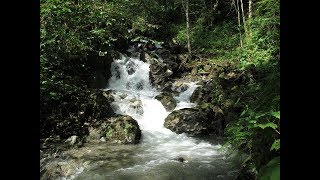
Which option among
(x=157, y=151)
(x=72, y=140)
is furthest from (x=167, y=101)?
(x=72, y=140)

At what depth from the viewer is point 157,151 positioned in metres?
11.0

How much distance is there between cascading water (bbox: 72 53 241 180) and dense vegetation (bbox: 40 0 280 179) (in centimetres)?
134

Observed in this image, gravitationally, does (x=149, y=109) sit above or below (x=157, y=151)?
above

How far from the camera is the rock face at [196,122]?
524 inches

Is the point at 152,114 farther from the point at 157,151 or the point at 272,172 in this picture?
the point at 272,172

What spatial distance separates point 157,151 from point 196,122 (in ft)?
10.4

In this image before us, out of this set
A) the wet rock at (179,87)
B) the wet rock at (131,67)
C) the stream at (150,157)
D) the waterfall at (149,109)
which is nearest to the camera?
the stream at (150,157)

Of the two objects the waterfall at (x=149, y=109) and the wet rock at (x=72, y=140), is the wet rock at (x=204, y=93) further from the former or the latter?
the wet rock at (x=72, y=140)

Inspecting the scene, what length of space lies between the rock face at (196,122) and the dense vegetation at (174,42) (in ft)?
4.38

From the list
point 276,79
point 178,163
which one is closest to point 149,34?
point 178,163

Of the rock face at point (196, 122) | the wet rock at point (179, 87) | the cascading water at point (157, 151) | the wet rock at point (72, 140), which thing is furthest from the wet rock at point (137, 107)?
the wet rock at point (72, 140)

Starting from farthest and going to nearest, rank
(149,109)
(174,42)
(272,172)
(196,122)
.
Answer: (174,42) < (149,109) < (196,122) < (272,172)

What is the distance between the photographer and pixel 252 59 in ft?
53.0

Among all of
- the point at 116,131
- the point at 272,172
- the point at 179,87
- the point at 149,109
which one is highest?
the point at 179,87
